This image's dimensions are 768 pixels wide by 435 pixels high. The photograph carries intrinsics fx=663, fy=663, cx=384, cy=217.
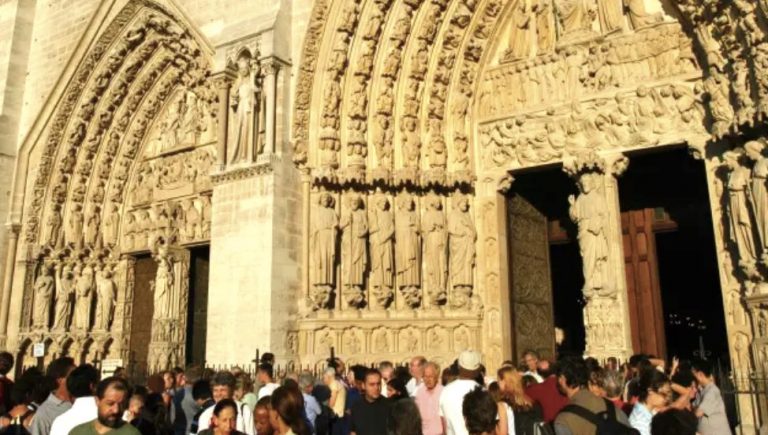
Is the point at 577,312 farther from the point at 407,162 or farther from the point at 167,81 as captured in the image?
the point at 167,81

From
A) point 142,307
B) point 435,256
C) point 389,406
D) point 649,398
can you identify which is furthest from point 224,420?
point 142,307

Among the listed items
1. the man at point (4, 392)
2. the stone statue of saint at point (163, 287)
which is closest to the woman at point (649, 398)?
the man at point (4, 392)

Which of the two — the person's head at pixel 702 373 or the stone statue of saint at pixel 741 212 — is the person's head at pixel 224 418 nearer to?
the person's head at pixel 702 373

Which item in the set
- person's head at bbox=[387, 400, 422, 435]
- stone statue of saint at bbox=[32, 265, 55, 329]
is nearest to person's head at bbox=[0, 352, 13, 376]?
person's head at bbox=[387, 400, 422, 435]

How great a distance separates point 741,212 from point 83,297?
10946 millimetres

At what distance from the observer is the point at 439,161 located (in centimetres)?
964

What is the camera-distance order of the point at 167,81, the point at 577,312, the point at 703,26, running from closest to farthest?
the point at 703,26
the point at 167,81
the point at 577,312

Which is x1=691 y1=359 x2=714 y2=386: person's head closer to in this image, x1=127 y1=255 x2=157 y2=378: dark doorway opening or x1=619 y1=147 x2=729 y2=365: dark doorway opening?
x1=619 y1=147 x2=729 y2=365: dark doorway opening

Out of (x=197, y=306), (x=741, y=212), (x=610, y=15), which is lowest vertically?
(x=197, y=306)

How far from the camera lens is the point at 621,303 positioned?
8.30 metres

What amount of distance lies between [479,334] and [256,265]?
320 centimetres

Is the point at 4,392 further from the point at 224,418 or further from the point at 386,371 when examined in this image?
the point at 386,371

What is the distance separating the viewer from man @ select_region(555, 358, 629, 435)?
2.77 metres

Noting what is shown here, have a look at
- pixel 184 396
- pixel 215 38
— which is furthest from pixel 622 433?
pixel 215 38
